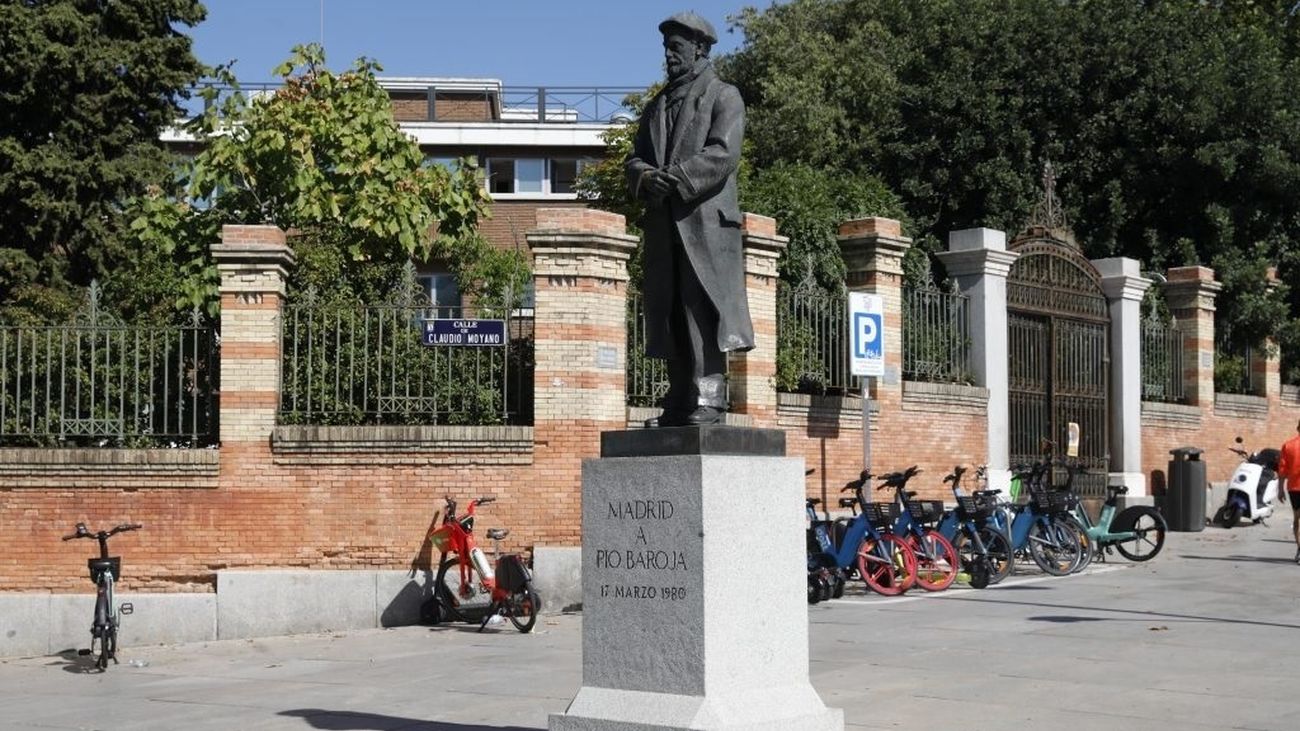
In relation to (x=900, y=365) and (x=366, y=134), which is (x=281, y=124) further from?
(x=900, y=365)

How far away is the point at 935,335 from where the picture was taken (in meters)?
20.7

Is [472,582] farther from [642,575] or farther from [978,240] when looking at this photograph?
[978,240]

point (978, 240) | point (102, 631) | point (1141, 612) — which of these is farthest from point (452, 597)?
point (978, 240)

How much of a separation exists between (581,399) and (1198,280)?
13.0 metres

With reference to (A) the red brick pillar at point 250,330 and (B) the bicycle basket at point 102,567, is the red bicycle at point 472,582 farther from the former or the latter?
(B) the bicycle basket at point 102,567

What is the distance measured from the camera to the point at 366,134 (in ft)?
68.1

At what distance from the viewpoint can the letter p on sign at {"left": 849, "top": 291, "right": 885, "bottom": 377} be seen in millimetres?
18391

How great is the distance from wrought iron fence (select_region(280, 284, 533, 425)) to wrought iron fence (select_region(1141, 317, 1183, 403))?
458 inches

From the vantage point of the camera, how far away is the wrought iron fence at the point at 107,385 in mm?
16250

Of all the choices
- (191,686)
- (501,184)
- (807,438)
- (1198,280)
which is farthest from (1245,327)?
(501,184)

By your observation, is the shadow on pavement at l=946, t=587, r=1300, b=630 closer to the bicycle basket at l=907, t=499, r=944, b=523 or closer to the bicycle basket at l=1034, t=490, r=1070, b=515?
the bicycle basket at l=907, t=499, r=944, b=523

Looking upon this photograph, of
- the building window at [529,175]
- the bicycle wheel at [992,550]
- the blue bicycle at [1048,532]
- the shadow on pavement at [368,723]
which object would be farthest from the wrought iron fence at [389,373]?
the building window at [529,175]

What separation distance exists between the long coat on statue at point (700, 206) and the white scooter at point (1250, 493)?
17.4 meters

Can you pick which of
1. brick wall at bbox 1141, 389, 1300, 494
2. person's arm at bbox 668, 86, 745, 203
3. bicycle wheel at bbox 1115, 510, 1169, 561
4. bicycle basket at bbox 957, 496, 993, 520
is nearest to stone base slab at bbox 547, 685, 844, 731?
person's arm at bbox 668, 86, 745, 203
